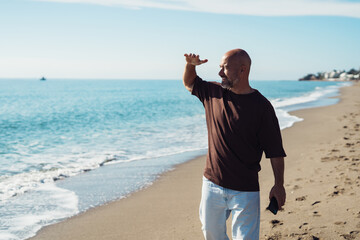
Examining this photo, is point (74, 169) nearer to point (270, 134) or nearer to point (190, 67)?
point (190, 67)

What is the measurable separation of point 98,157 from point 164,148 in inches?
92.8

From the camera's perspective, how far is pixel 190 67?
3070mm

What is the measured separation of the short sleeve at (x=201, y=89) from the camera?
304 cm

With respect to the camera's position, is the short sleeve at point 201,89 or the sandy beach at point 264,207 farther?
the sandy beach at point 264,207

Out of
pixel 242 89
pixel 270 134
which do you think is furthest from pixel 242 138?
pixel 242 89

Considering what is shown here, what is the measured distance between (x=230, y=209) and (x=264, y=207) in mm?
2788

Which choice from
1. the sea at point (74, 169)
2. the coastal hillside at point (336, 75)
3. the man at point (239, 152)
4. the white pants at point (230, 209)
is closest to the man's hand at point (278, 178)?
the man at point (239, 152)

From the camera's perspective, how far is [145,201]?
6.52 metres

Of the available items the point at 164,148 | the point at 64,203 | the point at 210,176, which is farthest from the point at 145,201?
the point at 164,148

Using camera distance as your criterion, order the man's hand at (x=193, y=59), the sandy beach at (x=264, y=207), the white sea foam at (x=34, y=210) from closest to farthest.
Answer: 1. the man's hand at (x=193, y=59)
2. the sandy beach at (x=264, y=207)
3. the white sea foam at (x=34, y=210)

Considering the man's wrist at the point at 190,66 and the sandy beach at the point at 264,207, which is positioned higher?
the man's wrist at the point at 190,66

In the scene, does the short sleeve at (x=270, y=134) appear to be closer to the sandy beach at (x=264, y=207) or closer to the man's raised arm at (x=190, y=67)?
the man's raised arm at (x=190, y=67)

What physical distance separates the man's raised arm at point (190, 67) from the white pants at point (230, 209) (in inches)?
34.1

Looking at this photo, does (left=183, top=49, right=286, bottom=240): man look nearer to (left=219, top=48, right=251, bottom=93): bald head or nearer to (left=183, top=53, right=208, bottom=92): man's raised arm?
(left=219, top=48, right=251, bottom=93): bald head
